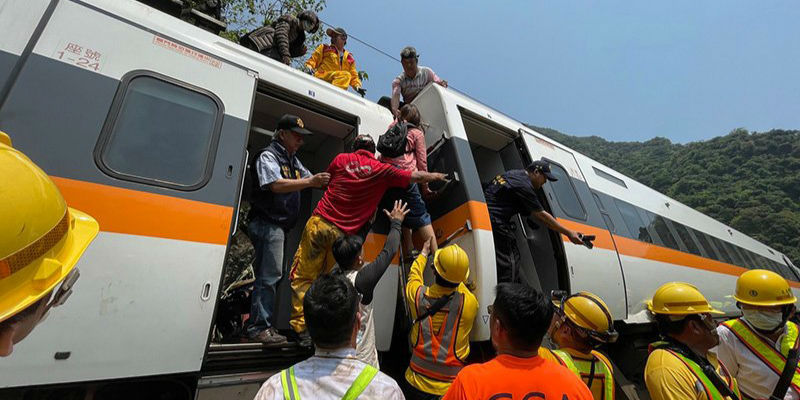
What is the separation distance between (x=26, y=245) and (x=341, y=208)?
1.98 m

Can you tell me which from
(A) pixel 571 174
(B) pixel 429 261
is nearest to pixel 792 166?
(A) pixel 571 174

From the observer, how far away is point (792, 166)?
37000mm

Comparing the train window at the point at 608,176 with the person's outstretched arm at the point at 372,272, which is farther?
the train window at the point at 608,176

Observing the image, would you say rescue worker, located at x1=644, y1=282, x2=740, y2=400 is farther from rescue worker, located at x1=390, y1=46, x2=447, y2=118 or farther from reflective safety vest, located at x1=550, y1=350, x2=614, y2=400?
rescue worker, located at x1=390, y1=46, x2=447, y2=118

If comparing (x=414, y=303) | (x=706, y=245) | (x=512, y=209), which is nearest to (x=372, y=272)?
(x=414, y=303)

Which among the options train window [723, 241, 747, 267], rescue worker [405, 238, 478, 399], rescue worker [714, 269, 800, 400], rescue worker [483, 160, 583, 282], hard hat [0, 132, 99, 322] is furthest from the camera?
train window [723, 241, 747, 267]

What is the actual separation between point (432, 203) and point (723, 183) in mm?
46240

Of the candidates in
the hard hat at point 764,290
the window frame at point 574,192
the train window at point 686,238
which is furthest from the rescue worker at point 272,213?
the train window at point 686,238

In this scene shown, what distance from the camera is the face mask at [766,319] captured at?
2574 millimetres

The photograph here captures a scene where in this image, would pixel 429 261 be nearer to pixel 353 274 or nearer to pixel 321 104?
Result: pixel 353 274

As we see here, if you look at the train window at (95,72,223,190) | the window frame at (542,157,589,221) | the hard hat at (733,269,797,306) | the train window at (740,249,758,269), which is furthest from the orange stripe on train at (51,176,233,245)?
the train window at (740,249,758,269)

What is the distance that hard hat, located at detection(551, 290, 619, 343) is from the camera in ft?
6.63

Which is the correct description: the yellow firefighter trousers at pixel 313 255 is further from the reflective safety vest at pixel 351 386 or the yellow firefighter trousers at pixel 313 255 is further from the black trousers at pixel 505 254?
the black trousers at pixel 505 254

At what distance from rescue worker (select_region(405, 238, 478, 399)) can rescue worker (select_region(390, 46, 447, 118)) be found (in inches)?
106
